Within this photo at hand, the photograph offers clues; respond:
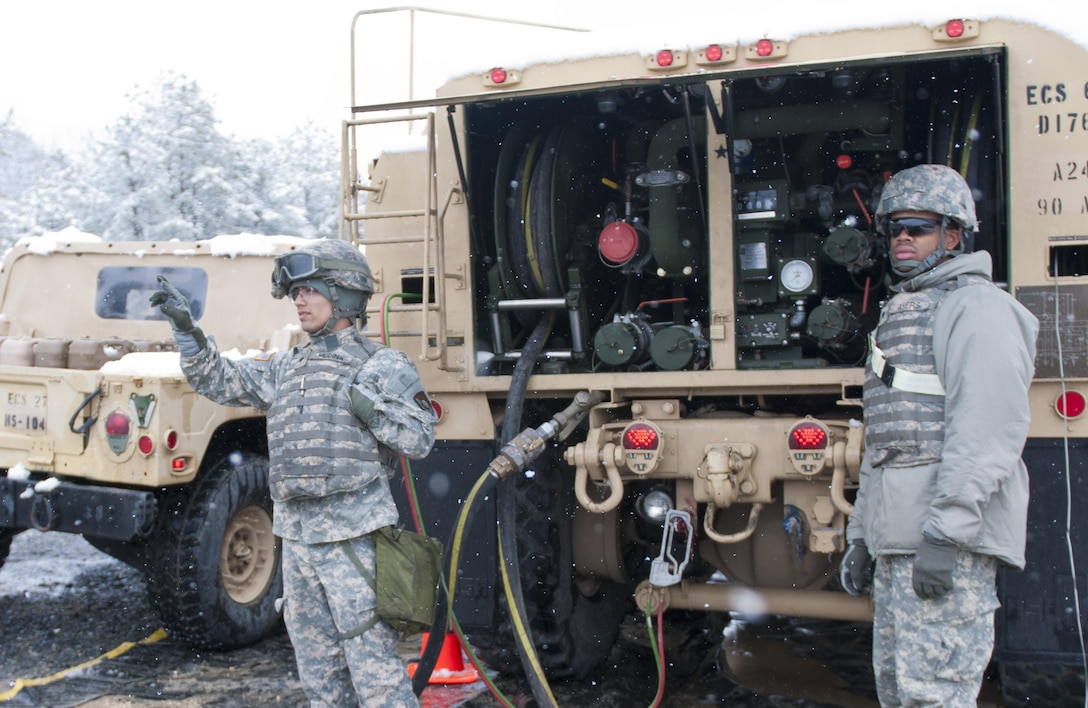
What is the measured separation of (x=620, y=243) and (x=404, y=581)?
5.82 feet

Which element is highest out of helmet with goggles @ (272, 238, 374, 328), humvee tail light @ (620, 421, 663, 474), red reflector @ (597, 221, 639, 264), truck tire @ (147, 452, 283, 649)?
red reflector @ (597, 221, 639, 264)

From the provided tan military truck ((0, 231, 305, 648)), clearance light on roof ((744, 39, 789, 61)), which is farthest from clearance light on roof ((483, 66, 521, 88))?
tan military truck ((0, 231, 305, 648))

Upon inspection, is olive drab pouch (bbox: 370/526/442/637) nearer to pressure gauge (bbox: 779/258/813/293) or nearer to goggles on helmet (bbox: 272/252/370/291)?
goggles on helmet (bbox: 272/252/370/291)

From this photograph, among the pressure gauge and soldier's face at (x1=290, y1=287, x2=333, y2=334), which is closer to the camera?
soldier's face at (x1=290, y1=287, x2=333, y2=334)

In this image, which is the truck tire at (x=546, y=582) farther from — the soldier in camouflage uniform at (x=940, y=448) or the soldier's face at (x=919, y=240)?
the soldier's face at (x=919, y=240)

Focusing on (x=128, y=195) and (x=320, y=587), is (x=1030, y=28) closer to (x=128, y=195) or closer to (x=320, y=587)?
(x=320, y=587)

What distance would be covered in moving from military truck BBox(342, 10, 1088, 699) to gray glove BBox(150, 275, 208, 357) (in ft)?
3.21

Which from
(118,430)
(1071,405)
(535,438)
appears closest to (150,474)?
(118,430)

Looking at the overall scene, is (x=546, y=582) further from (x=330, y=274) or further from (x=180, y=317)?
(x=180, y=317)

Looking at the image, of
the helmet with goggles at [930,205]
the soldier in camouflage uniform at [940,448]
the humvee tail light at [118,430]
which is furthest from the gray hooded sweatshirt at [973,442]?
the humvee tail light at [118,430]

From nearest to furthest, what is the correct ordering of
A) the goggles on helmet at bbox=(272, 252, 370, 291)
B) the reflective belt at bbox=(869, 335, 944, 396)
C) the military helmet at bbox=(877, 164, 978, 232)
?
the reflective belt at bbox=(869, 335, 944, 396) → the military helmet at bbox=(877, 164, 978, 232) → the goggles on helmet at bbox=(272, 252, 370, 291)

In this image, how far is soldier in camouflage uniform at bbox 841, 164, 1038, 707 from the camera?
2965mm

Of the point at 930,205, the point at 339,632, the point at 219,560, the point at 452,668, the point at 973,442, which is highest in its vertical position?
the point at 930,205

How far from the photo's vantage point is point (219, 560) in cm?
547
